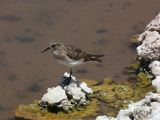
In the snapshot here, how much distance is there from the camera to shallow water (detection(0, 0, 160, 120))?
1209cm

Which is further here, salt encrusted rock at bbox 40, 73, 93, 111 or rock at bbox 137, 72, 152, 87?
rock at bbox 137, 72, 152, 87

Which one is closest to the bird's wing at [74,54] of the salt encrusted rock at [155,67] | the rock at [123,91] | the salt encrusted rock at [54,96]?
the salt encrusted rock at [54,96]

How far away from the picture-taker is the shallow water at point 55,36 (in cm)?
1209

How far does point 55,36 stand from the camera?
550 inches

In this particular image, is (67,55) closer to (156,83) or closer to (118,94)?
(118,94)

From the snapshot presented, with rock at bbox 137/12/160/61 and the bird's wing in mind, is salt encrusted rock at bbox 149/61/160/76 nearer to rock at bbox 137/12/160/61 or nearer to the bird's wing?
rock at bbox 137/12/160/61

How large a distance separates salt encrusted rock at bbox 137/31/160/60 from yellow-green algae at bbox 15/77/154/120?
1.72 ft

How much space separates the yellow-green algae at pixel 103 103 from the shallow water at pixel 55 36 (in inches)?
16.0

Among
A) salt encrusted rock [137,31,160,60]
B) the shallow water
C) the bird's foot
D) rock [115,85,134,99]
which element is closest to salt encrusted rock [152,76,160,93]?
rock [115,85,134,99]

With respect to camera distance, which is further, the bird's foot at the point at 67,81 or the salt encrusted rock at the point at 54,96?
the bird's foot at the point at 67,81

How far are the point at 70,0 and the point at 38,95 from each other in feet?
16.1

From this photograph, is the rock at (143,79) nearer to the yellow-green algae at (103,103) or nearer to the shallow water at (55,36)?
the yellow-green algae at (103,103)

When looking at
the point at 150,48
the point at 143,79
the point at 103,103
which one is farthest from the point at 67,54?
the point at 150,48

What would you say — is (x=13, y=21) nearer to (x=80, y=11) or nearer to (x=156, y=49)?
(x=80, y=11)
